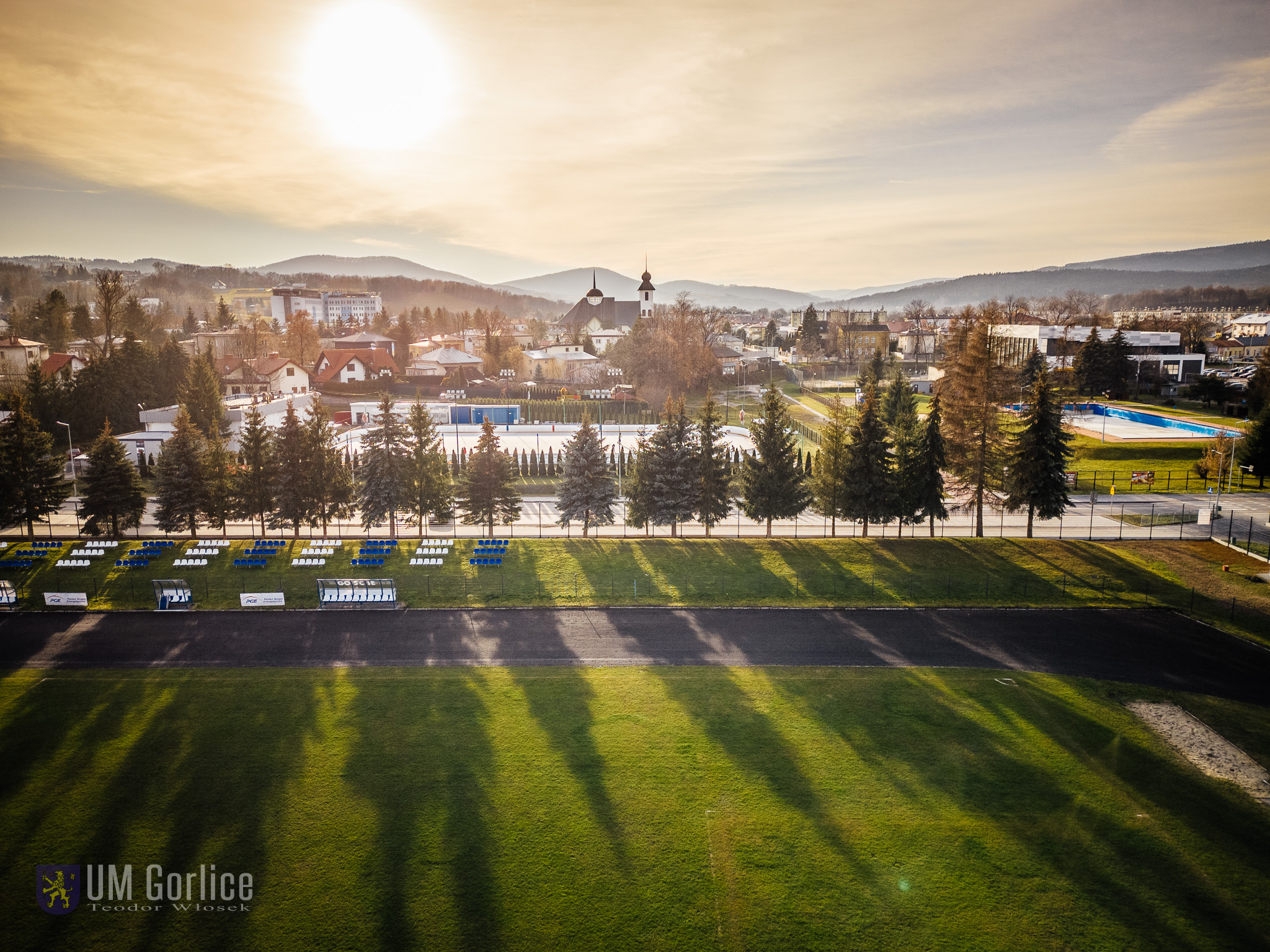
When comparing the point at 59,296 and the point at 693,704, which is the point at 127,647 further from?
the point at 59,296

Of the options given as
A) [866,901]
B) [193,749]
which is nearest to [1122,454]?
[866,901]

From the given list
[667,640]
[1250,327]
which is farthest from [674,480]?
[1250,327]

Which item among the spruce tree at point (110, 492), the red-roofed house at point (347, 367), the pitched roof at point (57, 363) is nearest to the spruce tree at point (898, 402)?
the spruce tree at point (110, 492)

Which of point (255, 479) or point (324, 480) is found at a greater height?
point (255, 479)

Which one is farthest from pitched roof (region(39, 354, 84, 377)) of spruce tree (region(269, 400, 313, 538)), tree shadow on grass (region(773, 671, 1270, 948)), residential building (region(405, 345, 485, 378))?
tree shadow on grass (region(773, 671, 1270, 948))

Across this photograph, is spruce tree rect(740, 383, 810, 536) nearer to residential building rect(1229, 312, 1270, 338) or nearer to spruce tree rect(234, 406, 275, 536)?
spruce tree rect(234, 406, 275, 536)

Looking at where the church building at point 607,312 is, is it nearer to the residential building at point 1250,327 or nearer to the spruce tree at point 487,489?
the spruce tree at point 487,489

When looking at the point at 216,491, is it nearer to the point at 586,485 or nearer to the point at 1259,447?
the point at 586,485
